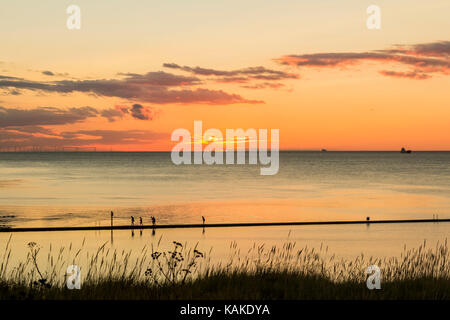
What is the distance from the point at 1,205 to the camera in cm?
9188

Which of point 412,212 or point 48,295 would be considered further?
point 412,212

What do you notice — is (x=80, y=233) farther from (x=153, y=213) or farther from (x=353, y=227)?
(x=353, y=227)

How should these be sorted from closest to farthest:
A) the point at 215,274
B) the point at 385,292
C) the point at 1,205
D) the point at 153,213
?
the point at 385,292
the point at 215,274
the point at 153,213
the point at 1,205

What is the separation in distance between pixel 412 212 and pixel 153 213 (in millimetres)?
43896

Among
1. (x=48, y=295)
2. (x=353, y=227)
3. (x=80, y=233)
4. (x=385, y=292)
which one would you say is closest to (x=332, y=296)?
(x=385, y=292)

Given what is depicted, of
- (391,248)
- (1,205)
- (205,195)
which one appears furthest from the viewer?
(205,195)

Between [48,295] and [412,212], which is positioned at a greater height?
[48,295]

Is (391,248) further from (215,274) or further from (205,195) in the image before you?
(205,195)

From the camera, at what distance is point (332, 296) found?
12250 millimetres

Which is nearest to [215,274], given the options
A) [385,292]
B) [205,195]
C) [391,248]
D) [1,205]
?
[385,292]

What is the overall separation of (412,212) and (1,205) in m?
73.4

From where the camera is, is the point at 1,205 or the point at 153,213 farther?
the point at 1,205
